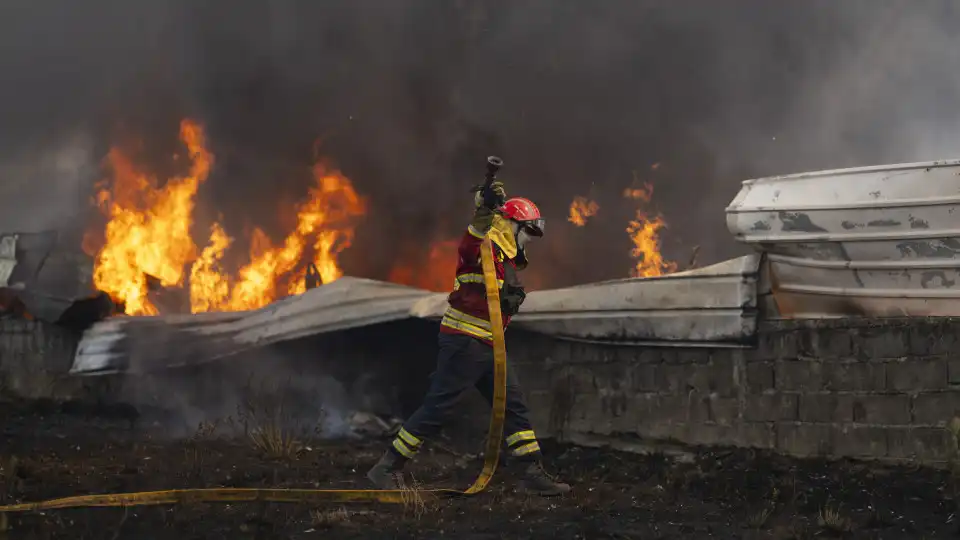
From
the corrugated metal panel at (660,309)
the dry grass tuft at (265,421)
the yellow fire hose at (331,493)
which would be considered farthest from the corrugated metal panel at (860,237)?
the dry grass tuft at (265,421)

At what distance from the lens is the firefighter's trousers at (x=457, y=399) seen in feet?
20.6

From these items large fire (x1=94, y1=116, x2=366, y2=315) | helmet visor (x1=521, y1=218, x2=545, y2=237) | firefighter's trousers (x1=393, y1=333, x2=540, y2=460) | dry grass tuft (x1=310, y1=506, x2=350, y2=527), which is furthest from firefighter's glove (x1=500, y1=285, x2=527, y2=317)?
large fire (x1=94, y1=116, x2=366, y2=315)

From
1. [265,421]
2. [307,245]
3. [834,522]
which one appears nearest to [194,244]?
[307,245]

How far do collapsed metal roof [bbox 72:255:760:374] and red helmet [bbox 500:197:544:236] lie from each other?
1333 mm

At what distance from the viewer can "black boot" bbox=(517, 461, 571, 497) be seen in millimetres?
6320

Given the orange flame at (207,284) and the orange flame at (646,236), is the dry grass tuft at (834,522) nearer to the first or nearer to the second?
the orange flame at (646,236)

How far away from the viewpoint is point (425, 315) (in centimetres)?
816

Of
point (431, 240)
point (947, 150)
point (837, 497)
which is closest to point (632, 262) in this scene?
point (431, 240)

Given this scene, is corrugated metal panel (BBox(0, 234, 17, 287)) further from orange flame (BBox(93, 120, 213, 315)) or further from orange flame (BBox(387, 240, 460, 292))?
orange flame (BBox(387, 240, 460, 292))

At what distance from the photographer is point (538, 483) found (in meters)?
6.33

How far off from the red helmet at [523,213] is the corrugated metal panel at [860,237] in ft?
5.17

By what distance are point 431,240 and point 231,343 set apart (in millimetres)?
4876

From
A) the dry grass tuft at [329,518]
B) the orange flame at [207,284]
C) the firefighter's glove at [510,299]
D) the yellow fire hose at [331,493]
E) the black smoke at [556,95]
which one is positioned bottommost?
the dry grass tuft at [329,518]

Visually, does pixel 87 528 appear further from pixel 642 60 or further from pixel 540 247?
pixel 642 60
